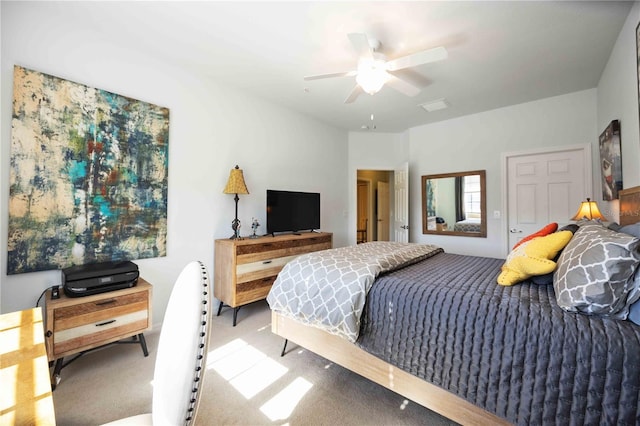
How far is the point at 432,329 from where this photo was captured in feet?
4.62

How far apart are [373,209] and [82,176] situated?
17.9 ft

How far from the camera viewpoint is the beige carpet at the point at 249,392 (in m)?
1.53

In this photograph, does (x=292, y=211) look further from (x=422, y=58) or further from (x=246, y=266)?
(x=422, y=58)

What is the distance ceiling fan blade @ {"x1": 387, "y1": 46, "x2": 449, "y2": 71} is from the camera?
1.84 meters

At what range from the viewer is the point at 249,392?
173cm

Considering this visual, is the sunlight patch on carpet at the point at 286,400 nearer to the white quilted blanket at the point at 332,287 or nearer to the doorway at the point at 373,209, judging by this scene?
the white quilted blanket at the point at 332,287

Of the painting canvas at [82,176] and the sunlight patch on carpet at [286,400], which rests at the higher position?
the painting canvas at [82,176]

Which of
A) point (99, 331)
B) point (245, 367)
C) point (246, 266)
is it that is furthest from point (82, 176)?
point (245, 367)

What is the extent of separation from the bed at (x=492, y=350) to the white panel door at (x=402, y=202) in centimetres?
258

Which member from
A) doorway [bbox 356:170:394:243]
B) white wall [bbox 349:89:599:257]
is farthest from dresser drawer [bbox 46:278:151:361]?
doorway [bbox 356:170:394:243]

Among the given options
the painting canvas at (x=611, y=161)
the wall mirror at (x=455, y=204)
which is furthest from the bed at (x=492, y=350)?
the wall mirror at (x=455, y=204)

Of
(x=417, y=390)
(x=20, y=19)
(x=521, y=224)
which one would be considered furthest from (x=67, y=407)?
(x=521, y=224)

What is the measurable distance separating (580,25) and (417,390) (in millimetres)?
2921

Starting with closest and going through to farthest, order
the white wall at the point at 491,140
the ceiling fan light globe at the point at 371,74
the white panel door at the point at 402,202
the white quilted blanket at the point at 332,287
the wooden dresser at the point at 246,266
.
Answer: the white quilted blanket at the point at 332,287, the ceiling fan light globe at the point at 371,74, the wooden dresser at the point at 246,266, the white wall at the point at 491,140, the white panel door at the point at 402,202
